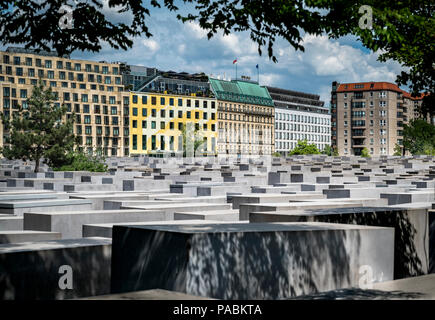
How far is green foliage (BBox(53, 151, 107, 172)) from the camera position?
39.1m

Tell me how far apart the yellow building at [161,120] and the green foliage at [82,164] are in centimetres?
7970

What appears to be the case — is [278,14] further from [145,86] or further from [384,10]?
[145,86]

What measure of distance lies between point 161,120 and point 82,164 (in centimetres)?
8782

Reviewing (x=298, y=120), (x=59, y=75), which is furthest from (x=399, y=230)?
(x=298, y=120)

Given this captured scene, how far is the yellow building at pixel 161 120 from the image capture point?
124125 mm

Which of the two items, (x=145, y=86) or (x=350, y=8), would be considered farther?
(x=145, y=86)

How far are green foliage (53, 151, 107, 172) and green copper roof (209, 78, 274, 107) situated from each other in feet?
316

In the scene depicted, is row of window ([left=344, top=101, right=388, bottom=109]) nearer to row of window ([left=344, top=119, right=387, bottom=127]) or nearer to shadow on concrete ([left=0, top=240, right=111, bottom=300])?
row of window ([left=344, top=119, right=387, bottom=127])

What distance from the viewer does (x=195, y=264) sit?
22.5 ft

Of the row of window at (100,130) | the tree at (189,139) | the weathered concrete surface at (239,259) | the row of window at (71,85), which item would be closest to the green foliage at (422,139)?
the tree at (189,139)

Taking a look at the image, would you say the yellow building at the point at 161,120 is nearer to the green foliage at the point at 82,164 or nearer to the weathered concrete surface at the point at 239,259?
the green foliage at the point at 82,164

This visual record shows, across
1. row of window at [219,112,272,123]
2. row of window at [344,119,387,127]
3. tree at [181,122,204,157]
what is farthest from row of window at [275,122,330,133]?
tree at [181,122,204,157]
